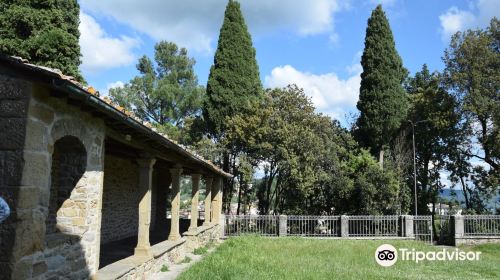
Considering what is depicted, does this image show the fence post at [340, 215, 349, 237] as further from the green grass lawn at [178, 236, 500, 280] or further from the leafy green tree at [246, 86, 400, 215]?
the green grass lawn at [178, 236, 500, 280]

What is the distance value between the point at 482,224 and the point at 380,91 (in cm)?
898

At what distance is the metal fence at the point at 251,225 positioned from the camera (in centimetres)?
2234

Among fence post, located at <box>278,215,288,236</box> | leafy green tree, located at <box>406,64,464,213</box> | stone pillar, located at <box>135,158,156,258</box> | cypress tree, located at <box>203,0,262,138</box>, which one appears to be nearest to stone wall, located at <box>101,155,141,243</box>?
stone pillar, located at <box>135,158,156,258</box>

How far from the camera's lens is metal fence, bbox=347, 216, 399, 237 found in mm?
22348

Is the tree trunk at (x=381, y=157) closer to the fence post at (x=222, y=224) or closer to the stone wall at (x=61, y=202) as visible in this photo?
the fence post at (x=222, y=224)

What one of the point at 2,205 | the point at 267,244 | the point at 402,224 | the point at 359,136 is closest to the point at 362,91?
the point at 359,136

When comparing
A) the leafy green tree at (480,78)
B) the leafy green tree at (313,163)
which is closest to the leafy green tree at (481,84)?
the leafy green tree at (480,78)

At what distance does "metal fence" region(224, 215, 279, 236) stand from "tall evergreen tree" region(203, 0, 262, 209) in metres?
4.40

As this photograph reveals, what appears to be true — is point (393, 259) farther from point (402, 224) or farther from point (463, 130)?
point (463, 130)

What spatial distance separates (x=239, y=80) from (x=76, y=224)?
20.2m

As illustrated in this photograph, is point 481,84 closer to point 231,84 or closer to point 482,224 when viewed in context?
point 482,224

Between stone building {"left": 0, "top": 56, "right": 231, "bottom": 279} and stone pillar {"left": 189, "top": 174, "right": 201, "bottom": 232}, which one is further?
stone pillar {"left": 189, "top": 174, "right": 201, "bottom": 232}

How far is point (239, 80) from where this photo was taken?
2617 cm

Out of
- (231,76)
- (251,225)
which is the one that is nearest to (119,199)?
(251,225)
